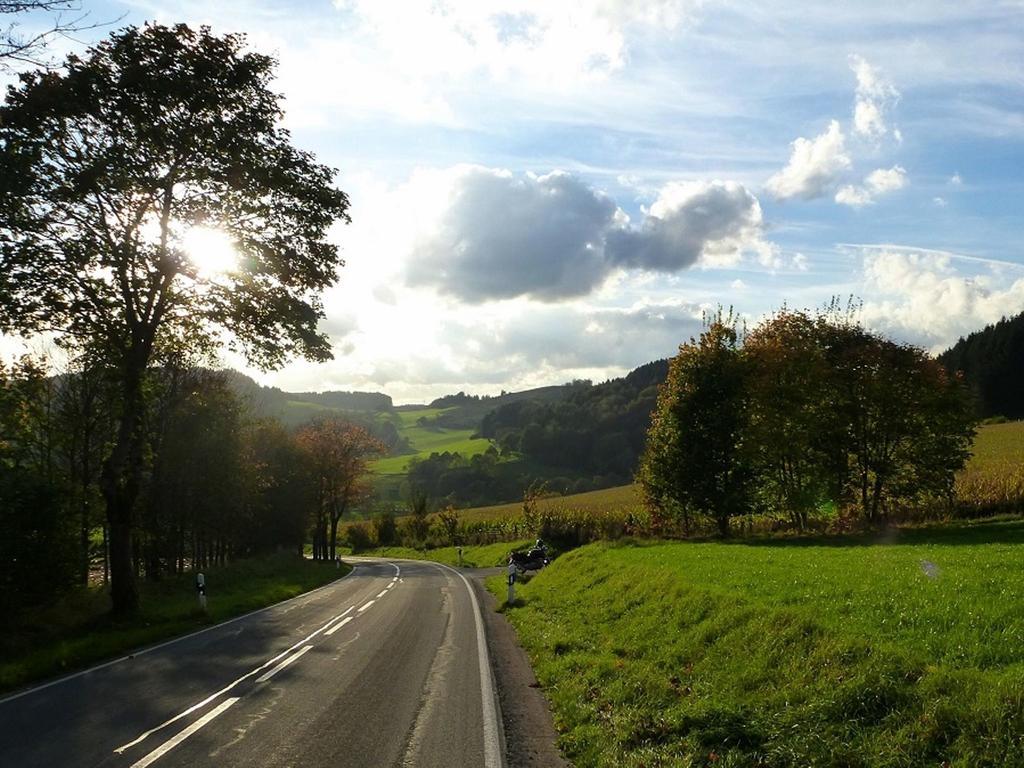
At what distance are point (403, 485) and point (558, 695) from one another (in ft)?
401

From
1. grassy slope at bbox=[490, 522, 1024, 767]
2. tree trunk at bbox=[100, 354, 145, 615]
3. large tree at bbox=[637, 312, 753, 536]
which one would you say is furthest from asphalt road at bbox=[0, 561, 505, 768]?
large tree at bbox=[637, 312, 753, 536]

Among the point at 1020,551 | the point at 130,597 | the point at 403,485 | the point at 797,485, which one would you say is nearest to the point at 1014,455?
the point at 797,485

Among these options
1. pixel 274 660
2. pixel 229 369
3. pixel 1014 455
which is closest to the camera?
Result: pixel 274 660

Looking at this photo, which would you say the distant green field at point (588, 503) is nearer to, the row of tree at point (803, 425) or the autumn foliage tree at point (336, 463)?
the autumn foliage tree at point (336, 463)

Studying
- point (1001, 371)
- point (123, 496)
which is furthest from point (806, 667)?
point (1001, 371)

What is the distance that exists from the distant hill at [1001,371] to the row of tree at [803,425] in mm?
74475

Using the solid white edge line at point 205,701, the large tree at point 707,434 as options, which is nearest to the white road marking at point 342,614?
the solid white edge line at point 205,701

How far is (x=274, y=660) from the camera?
40.4ft

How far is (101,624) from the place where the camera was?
16859mm

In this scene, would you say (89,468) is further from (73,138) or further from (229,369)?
(73,138)

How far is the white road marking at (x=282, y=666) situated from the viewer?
1075cm

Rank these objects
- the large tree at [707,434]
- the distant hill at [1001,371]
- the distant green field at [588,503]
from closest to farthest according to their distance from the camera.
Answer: the large tree at [707,434]
the distant green field at [588,503]
the distant hill at [1001,371]

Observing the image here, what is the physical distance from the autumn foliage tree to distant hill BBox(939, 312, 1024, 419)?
7612 cm

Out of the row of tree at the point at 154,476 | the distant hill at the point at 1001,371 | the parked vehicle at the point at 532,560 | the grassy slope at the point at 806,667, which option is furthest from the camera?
the distant hill at the point at 1001,371
